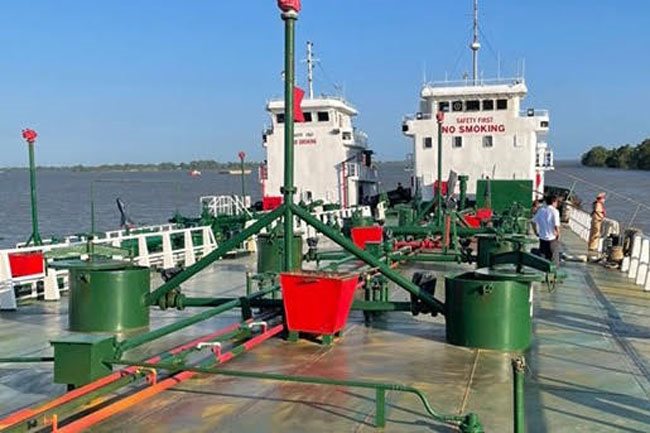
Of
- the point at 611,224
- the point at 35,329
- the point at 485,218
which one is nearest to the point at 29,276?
the point at 35,329

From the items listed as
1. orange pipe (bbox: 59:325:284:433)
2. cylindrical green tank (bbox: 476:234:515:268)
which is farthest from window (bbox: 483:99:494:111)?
orange pipe (bbox: 59:325:284:433)

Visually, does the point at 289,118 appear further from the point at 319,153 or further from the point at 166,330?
the point at 319,153

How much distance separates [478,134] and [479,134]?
46 millimetres

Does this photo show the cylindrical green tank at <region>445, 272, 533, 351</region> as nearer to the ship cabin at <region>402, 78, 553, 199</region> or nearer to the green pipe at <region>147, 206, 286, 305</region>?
the green pipe at <region>147, 206, 286, 305</region>

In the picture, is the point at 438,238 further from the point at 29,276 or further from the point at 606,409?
the point at 606,409

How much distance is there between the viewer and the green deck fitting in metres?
5.83

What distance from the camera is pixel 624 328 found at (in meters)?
9.27

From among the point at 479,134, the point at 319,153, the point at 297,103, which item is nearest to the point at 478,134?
the point at 479,134

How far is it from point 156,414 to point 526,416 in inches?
107

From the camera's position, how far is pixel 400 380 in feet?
21.9

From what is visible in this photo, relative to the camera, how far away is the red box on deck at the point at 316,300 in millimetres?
7695

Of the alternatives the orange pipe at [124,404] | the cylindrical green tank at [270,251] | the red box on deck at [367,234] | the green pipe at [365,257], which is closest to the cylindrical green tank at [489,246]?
the red box on deck at [367,234]

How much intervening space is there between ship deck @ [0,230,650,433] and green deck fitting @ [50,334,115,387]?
0.45 m

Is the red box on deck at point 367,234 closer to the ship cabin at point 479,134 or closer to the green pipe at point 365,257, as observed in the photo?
the green pipe at point 365,257
